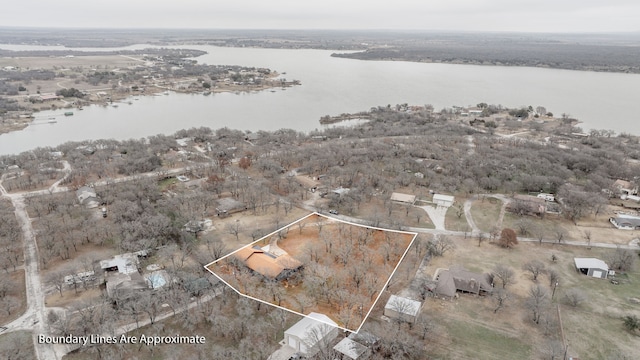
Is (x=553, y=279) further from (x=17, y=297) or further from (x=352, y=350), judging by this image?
(x=17, y=297)

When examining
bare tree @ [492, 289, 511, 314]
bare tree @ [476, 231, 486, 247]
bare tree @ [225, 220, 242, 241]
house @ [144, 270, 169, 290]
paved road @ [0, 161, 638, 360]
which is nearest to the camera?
paved road @ [0, 161, 638, 360]

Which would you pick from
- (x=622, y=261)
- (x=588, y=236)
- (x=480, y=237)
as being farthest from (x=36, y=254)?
(x=588, y=236)

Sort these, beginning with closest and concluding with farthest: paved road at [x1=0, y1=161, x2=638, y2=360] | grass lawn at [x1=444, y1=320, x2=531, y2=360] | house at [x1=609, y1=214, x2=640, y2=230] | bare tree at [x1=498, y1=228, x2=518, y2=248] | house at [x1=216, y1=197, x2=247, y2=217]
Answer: grass lawn at [x1=444, y1=320, x2=531, y2=360] → paved road at [x1=0, y1=161, x2=638, y2=360] → bare tree at [x1=498, y1=228, x2=518, y2=248] → house at [x1=609, y1=214, x2=640, y2=230] → house at [x1=216, y1=197, x2=247, y2=217]

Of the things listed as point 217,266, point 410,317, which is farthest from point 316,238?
point 410,317

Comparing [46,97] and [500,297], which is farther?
[46,97]

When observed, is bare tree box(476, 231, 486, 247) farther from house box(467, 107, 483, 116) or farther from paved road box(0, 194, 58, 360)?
house box(467, 107, 483, 116)

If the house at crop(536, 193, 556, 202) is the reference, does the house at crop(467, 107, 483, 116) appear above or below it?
above

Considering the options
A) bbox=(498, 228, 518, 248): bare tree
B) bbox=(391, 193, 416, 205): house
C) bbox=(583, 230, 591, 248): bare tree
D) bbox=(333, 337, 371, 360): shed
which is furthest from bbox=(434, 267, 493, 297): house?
bbox=(391, 193, 416, 205): house
